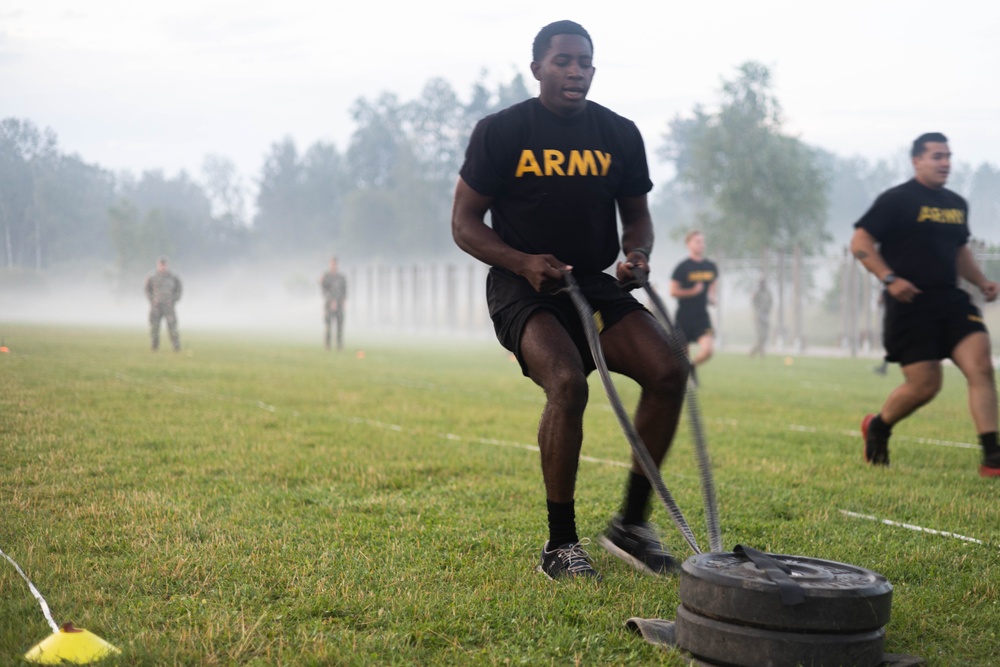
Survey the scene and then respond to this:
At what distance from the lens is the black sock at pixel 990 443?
7.00m

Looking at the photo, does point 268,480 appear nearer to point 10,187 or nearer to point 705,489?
point 705,489

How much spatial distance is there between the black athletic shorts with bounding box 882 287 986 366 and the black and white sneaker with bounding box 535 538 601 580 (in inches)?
162

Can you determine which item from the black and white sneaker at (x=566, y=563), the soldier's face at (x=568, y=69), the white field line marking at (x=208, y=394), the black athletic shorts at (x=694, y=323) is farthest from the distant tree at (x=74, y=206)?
the black and white sneaker at (x=566, y=563)

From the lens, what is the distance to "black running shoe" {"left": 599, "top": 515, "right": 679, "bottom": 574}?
424 centimetres

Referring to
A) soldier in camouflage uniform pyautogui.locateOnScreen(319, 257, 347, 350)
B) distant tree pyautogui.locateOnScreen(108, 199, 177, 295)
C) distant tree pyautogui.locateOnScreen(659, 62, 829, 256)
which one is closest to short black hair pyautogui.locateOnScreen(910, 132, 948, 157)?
soldier in camouflage uniform pyautogui.locateOnScreen(319, 257, 347, 350)

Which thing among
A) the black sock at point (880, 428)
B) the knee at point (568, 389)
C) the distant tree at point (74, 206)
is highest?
the distant tree at point (74, 206)

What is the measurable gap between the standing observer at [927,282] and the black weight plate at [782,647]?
467 cm

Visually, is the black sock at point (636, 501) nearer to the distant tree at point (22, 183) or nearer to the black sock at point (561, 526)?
the black sock at point (561, 526)

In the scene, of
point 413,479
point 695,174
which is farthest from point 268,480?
point 695,174

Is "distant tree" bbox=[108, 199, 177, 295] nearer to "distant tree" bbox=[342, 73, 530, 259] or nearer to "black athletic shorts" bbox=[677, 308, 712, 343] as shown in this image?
"black athletic shorts" bbox=[677, 308, 712, 343]

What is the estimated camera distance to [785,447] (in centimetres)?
837

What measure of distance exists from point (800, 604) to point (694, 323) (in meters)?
12.5

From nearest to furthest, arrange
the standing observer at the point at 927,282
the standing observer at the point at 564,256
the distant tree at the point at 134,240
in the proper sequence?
the standing observer at the point at 564,256
the standing observer at the point at 927,282
the distant tree at the point at 134,240

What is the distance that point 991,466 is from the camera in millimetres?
6969
